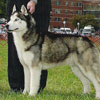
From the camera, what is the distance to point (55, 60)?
516 centimetres

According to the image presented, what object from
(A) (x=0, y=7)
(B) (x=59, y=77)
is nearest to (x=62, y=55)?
(B) (x=59, y=77)

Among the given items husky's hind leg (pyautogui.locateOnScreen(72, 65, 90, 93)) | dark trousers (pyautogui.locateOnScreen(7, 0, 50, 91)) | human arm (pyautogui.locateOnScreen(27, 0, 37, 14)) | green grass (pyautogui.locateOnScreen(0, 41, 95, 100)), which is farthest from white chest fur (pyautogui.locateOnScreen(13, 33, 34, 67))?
husky's hind leg (pyautogui.locateOnScreen(72, 65, 90, 93))

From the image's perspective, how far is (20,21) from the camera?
4.96 metres

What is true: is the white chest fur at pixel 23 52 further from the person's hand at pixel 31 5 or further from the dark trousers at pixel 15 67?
the dark trousers at pixel 15 67

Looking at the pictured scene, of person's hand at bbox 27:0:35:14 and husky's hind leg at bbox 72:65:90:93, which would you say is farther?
husky's hind leg at bbox 72:65:90:93

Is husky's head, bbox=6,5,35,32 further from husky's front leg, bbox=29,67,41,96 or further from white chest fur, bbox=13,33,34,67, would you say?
husky's front leg, bbox=29,67,41,96

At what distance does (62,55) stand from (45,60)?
11.6 inches

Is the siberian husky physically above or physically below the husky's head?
below

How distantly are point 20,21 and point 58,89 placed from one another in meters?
2.16

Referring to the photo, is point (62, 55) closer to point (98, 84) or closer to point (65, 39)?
point (65, 39)

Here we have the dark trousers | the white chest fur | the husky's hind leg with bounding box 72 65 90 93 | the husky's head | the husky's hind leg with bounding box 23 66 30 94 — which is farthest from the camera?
the dark trousers

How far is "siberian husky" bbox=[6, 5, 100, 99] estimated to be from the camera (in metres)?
5.09

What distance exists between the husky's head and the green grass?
3.72 ft

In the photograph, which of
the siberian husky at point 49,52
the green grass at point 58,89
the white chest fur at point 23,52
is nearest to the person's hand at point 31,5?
the siberian husky at point 49,52
